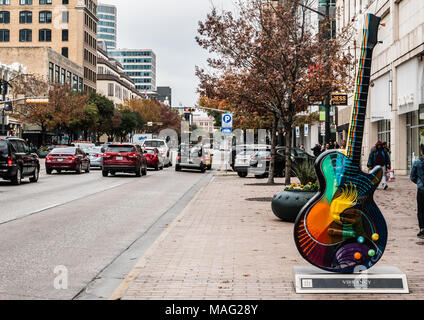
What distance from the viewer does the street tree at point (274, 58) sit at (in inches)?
764

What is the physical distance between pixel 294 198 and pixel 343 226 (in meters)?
6.27

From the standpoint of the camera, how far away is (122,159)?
106ft

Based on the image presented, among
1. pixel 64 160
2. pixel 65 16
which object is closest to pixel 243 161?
pixel 64 160

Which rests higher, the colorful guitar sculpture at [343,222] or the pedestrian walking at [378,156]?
the pedestrian walking at [378,156]

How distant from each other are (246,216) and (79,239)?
4488 mm

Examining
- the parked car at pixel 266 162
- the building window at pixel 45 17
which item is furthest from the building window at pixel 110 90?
the parked car at pixel 266 162

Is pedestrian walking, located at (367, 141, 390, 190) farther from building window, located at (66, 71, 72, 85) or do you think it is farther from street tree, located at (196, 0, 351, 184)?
building window, located at (66, 71, 72, 85)

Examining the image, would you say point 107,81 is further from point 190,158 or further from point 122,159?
point 122,159

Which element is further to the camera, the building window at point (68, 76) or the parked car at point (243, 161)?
the building window at point (68, 76)

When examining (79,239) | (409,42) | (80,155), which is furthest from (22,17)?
(79,239)

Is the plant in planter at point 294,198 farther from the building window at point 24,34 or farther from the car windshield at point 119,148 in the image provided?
the building window at point 24,34

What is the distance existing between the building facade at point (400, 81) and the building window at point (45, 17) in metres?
74.3

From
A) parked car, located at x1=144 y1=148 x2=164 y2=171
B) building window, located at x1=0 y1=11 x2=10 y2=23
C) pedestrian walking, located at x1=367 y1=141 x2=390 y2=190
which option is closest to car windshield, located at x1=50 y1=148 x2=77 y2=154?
parked car, located at x1=144 y1=148 x2=164 y2=171

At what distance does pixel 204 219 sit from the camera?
45.0 ft
